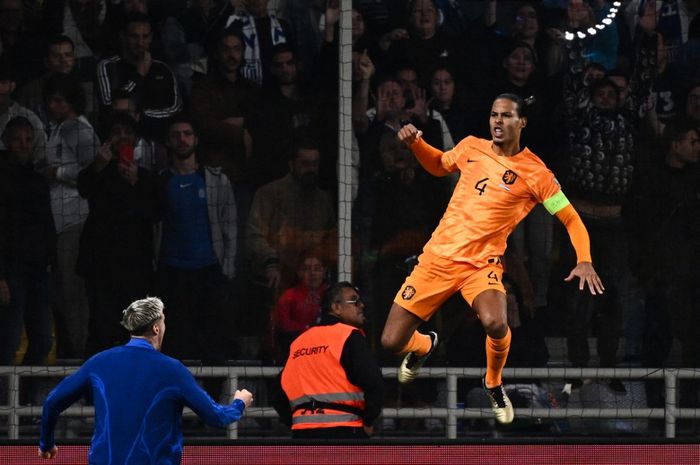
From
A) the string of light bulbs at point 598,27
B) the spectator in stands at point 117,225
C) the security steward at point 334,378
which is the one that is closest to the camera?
the security steward at point 334,378

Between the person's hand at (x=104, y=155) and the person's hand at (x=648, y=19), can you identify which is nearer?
the person's hand at (x=104, y=155)

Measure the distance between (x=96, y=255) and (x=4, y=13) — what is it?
182cm

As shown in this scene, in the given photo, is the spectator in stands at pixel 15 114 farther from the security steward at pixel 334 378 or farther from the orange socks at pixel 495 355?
the orange socks at pixel 495 355

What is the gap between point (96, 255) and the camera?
9.30 m

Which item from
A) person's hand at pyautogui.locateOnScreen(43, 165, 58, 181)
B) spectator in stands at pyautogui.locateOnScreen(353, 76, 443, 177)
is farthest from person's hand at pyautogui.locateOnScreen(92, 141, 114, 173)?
spectator in stands at pyautogui.locateOnScreen(353, 76, 443, 177)

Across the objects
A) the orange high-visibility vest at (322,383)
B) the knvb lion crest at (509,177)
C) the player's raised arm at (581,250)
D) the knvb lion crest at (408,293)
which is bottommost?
the orange high-visibility vest at (322,383)

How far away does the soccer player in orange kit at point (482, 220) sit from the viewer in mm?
6711

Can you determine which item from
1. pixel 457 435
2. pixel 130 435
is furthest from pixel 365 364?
pixel 457 435

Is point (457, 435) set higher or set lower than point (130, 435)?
lower

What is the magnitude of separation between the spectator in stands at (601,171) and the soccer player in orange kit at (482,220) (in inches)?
101

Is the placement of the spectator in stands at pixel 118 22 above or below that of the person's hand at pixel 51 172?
above

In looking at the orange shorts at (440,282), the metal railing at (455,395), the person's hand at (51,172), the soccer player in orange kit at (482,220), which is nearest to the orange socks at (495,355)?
the soccer player in orange kit at (482,220)

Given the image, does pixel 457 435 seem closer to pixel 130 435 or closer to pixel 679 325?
pixel 679 325

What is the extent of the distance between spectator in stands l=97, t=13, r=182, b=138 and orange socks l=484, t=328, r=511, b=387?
3.37 meters
